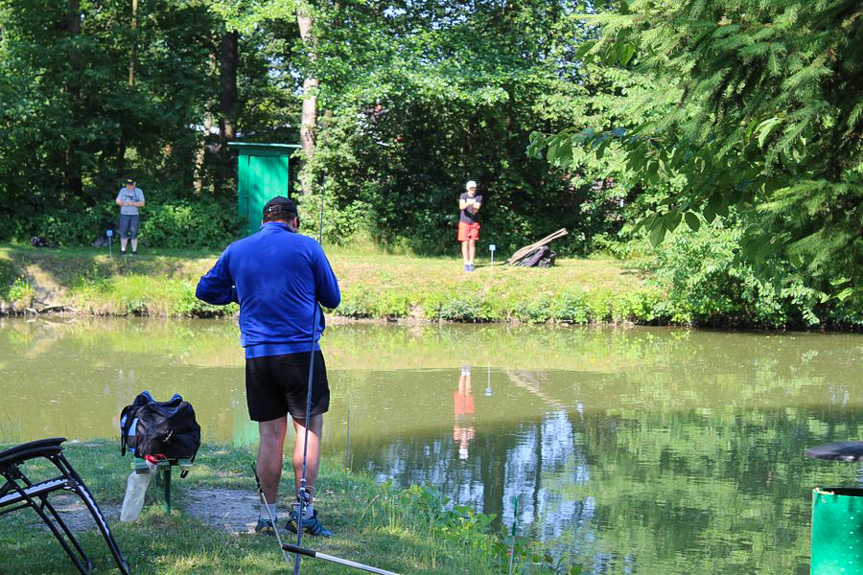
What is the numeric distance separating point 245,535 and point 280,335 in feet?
3.54

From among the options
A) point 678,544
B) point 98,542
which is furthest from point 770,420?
point 98,542

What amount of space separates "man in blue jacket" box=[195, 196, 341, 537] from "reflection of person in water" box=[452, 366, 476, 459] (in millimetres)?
4397

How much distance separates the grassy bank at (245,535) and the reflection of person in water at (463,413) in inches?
110

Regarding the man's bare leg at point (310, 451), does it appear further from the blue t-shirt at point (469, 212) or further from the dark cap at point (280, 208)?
the blue t-shirt at point (469, 212)

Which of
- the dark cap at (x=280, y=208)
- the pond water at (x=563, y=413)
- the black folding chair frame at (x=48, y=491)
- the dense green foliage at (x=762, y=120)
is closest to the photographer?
the black folding chair frame at (x=48, y=491)

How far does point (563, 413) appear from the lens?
12.2m

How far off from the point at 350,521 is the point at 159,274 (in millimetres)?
15460

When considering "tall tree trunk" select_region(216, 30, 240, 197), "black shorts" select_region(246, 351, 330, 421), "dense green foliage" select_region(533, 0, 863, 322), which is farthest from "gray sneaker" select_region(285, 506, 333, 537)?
"tall tree trunk" select_region(216, 30, 240, 197)

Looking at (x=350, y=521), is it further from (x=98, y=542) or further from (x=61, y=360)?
(x=61, y=360)

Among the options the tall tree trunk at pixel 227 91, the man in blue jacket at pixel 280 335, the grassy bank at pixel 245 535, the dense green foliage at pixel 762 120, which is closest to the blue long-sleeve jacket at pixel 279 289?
the man in blue jacket at pixel 280 335

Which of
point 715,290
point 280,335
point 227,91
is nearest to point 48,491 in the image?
point 280,335

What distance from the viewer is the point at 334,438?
34.8 ft

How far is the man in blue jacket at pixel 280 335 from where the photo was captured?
17.9ft

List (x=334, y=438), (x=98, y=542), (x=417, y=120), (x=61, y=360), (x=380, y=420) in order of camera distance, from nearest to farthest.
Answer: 1. (x=98, y=542)
2. (x=334, y=438)
3. (x=380, y=420)
4. (x=61, y=360)
5. (x=417, y=120)
